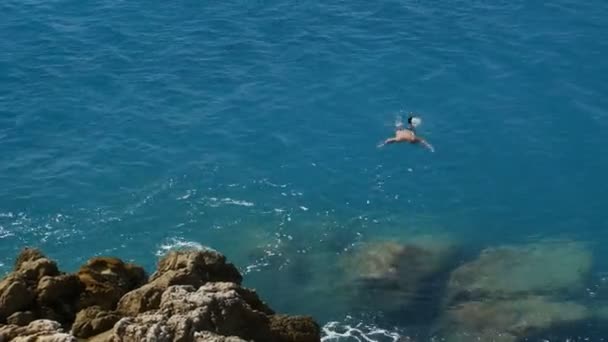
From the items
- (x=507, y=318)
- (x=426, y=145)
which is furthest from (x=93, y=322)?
(x=426, y=145)

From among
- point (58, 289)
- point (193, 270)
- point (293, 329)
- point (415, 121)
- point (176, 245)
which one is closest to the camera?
point (293, 329)

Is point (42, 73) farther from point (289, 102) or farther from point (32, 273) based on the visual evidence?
point (32, 273)

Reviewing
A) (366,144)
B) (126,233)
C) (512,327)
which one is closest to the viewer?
(512,327)

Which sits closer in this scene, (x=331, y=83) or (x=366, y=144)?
(x=366, y=144)

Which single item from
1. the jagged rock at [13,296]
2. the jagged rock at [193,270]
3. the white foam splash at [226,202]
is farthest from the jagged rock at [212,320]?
the white foam splash at [226,202]

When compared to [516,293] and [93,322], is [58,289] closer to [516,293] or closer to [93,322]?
[93,322]

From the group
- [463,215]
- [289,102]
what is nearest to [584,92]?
[463,215]
